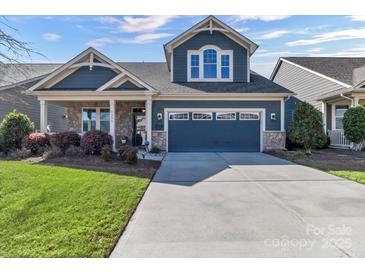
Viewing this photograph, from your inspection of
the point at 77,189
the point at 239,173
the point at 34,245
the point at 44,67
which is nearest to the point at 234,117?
the point at 239,173

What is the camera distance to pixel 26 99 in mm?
19406

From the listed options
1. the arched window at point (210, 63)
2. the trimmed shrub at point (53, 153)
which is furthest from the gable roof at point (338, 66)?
the trimmed shrub at point (53, 153)

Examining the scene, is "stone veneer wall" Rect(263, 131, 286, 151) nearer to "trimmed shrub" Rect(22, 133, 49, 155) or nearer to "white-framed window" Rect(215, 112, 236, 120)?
"white-framed window" Rect(215, 112, 236, 120)

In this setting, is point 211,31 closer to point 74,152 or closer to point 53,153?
point 74,152

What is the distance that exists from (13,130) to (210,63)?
10.8 meters

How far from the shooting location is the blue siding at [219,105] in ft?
49.4

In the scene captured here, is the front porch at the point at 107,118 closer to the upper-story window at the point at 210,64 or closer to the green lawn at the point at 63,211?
the upper-story window at the point at 210,64

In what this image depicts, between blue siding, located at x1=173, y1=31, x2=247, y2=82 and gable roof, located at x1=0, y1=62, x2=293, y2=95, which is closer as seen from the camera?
gable roof, located at x1=0, y1=62, x2=293, y2=95

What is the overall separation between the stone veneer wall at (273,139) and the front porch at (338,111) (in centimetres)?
366

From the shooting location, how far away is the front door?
660 inches

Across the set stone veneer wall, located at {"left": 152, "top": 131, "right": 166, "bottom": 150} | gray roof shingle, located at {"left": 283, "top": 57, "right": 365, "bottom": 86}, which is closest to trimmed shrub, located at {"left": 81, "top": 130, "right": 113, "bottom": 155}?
stone veneer wall, located at {"left": 152, "top": 131, "right": 166, "bottom": 150}

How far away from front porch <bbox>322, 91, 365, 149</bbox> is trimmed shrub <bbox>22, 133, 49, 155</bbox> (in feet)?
51.6

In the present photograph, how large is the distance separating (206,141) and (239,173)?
Answer: 658 centimetres
